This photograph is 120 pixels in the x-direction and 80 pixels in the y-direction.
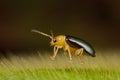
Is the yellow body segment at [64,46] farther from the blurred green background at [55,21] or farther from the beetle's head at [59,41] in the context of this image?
the blurred green background at [55,21]

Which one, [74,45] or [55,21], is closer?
[74,45]

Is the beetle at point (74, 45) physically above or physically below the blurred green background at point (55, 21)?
below

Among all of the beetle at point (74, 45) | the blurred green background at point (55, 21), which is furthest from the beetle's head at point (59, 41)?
the blurred green background at point (55, 21)

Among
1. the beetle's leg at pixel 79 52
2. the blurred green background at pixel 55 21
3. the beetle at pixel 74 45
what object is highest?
the blurred green background at pixel 55 21

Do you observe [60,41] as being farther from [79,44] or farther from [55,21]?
[55,21]

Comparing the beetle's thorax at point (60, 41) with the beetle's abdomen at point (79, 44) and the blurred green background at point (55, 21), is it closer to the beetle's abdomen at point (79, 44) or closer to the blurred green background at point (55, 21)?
the beetle's abdomen at point (79, 44)

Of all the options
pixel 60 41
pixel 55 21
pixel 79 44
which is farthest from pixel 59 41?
pixel 55 21

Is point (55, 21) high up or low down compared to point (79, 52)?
up

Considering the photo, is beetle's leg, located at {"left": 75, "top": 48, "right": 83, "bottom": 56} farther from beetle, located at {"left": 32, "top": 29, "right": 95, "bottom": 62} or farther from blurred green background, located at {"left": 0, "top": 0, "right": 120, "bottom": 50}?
blurred green background, located at {"left": 0, "top": 0, "right": 120, "bottom": 50}

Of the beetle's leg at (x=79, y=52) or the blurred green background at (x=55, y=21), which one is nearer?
the beetle's leg at (x=79, y=52)

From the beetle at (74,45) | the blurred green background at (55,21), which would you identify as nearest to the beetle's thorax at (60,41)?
the beetle at (74,45)
